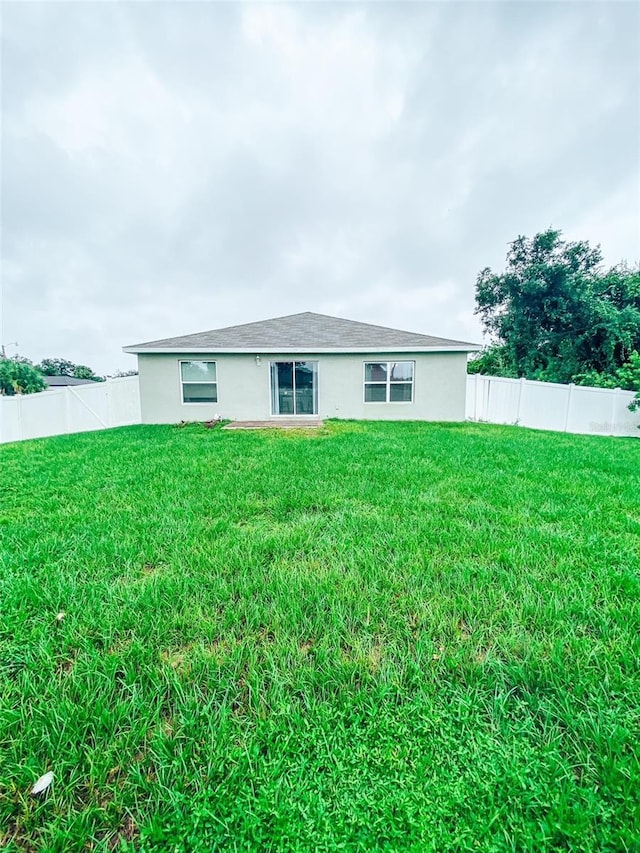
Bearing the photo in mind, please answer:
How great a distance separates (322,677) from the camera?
1.49 m

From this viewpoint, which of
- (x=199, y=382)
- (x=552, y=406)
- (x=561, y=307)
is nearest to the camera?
(x=552, y=406)

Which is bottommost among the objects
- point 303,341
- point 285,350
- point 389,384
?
point 389,384

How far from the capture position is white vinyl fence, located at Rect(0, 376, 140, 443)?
932 cm

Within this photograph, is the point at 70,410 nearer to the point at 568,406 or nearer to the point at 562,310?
the point at 568,406

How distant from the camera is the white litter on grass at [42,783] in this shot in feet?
3.56

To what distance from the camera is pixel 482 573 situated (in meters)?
2.22

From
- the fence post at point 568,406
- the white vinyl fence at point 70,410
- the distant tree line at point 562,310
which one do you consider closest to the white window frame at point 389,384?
the distant tree line at point 562,310

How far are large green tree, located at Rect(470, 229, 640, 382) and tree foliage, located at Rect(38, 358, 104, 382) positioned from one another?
58128mm

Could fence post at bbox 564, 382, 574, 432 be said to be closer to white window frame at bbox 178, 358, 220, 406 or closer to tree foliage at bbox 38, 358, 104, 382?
white window frame at bbox 178, 358, 220, 406

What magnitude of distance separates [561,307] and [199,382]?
581 inches

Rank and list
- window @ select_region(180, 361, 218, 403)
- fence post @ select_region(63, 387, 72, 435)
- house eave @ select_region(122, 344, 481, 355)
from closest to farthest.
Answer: fence post @ select_region(63, 387, 72, 435) < house eave @ select_region(122, 344, 481, 355) < window @ select_region(180, 361, 218, 403)

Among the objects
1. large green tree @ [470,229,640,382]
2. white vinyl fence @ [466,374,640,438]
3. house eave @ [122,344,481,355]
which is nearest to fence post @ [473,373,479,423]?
white vinyl fence @ [466,374,640,438]

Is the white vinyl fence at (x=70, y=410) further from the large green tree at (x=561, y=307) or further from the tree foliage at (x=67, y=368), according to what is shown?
the tree foliage at (x=67, y=368)

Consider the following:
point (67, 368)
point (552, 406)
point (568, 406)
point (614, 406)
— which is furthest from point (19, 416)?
point (67, 368)
